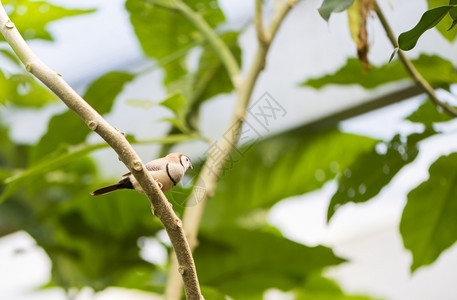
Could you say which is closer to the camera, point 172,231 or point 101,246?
point 172,231

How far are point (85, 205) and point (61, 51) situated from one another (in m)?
0.66

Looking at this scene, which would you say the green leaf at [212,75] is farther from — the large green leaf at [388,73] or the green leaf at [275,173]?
the green leaf at [275,173]

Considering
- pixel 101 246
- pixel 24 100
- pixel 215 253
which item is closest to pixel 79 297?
pixel 101 246

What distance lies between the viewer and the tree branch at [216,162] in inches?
16.8

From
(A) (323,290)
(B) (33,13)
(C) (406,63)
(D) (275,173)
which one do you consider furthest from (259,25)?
(A) (323,290)

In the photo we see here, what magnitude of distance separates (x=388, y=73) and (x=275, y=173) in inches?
18.5

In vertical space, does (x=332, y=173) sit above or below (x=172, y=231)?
below

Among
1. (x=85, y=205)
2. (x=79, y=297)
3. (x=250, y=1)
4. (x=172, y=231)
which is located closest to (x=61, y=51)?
(x=250, y=1)

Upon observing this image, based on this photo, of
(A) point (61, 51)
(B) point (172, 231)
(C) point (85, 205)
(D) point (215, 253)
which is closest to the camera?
(B) point (172, 231)

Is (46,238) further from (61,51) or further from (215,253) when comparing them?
(61,51)

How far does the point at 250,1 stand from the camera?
1334 millimetres

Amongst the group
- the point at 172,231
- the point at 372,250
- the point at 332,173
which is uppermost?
the point at 172,231

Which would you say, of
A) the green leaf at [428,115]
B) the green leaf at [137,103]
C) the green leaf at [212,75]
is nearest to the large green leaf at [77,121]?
the green leaf at [212,75]

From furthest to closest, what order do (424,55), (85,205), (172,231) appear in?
(85,205)
(424,55)
(172,231)
